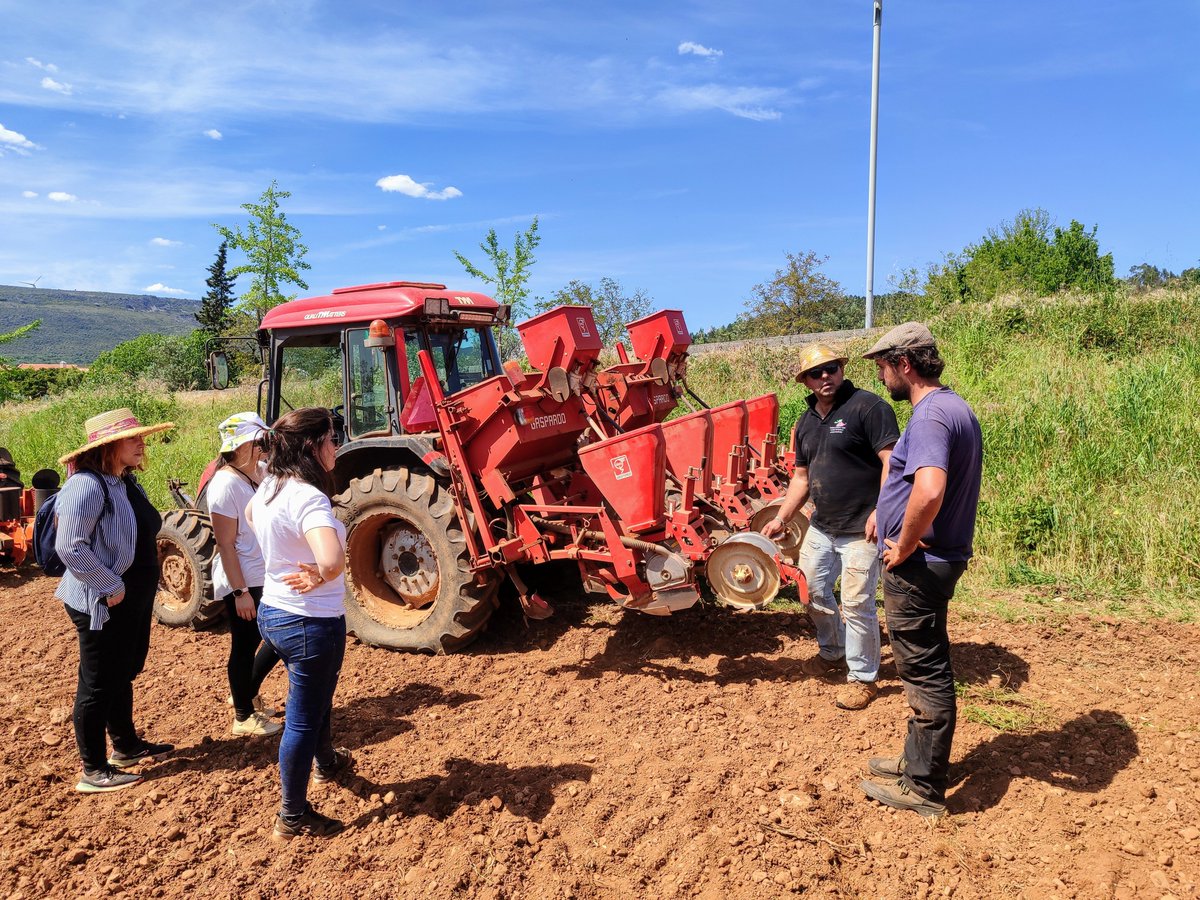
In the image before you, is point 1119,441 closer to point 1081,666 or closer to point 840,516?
point 1081,666

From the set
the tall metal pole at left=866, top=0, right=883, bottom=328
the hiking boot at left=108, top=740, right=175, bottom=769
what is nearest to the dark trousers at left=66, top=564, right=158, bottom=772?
the hiking boot at left=108, top=740, right=175, bottom=769

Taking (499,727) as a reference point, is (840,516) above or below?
above

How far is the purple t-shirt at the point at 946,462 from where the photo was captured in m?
2.86

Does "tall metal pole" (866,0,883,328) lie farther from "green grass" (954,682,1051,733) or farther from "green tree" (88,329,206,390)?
"green tree" (88,329,206,390)

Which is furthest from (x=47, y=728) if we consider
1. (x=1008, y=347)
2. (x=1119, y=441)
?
(x=1008, y=347)

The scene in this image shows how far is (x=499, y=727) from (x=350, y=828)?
1013mm

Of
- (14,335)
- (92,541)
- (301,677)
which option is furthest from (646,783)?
(14,335)

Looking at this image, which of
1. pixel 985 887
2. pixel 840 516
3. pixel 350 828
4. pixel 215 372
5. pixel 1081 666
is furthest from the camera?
pixel 215 372

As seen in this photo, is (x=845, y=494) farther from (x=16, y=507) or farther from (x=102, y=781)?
(x=16, y=507)

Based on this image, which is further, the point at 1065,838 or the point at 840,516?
the point at 840,516

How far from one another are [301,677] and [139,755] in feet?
5.21

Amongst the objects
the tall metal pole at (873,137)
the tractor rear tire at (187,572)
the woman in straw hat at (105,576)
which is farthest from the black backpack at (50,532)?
the tall metal pole at (873,137)

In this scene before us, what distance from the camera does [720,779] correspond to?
3.42 metres

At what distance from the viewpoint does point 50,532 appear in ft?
11.7
